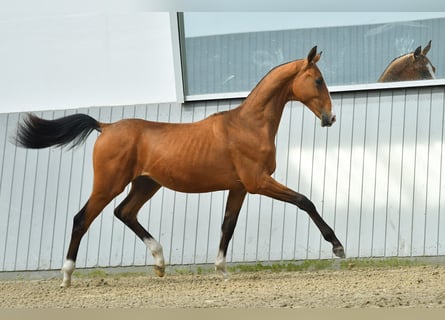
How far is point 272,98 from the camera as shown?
7.77 meters

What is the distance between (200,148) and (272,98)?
69cm

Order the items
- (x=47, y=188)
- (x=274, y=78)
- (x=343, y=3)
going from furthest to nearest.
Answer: (x=47, y=188) < (x=274, y=78) < (x=343, y=3)

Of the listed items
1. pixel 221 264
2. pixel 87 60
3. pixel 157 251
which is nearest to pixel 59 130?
pixel 157 251

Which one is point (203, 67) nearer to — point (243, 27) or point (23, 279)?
point (243, 27)

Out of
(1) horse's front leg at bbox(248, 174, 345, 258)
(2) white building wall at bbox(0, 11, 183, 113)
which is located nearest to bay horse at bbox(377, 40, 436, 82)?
(2) white building wall at bbox(0, 11, 183, 113)

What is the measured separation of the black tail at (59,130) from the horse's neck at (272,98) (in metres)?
1.28

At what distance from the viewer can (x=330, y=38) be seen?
9594mm

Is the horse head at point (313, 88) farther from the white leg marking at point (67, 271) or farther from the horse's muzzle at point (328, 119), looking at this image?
the white leg marking at point (67, 271)

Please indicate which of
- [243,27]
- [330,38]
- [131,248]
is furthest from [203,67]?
[131,248]

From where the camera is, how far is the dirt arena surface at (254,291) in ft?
20.4

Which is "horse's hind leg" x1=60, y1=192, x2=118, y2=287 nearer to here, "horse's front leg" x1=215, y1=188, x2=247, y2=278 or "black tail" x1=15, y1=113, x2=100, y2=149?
"black tail" x1=15, y1=113, x2=100, y2=149

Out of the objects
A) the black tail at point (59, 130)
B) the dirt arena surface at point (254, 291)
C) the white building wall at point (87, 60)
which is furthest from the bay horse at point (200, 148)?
the white building wall at point (87, 60)

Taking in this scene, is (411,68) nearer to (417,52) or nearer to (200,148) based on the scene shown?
(417,52)

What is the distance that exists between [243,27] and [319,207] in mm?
1903
